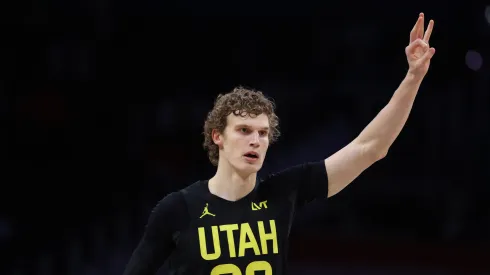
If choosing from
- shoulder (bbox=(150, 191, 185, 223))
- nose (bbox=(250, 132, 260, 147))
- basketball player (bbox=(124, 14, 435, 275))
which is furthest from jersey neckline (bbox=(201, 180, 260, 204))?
nose (bbox=(250, 132, 260, 147))

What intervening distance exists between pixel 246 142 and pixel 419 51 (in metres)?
0.87

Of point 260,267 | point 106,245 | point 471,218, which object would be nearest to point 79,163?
point 106,245

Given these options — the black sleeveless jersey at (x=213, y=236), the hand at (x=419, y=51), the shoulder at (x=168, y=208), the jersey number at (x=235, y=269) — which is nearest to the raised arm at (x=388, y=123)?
the hand at (x=419, y=51)

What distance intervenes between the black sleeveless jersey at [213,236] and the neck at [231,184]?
0.03m

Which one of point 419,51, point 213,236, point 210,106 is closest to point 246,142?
point 213,236

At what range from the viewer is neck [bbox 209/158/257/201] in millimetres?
3291

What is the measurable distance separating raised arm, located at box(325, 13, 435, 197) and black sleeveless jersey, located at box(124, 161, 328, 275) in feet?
1.02

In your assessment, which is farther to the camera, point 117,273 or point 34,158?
point 34,158

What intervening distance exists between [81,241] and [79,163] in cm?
115

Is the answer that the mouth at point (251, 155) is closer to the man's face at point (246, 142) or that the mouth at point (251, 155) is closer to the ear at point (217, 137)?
the man's face at point (246, 142)

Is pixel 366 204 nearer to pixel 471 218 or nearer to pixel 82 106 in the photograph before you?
pixel 471 218

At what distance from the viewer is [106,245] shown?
7758 mm

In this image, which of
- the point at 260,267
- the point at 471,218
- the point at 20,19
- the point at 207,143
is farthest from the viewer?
the point at 20,19

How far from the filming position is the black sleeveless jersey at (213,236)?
3.16 metres
